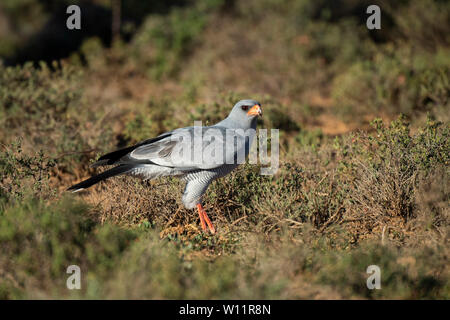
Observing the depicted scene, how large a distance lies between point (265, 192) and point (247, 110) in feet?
2.78

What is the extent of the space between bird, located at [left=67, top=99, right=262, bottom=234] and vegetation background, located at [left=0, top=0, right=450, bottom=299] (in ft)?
1.27

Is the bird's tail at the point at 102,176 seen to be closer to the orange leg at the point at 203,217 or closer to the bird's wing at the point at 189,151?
the bird's wing at the point at 189,151

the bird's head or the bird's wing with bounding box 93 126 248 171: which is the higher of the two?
the bird's head

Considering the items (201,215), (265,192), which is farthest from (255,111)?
(201,215)

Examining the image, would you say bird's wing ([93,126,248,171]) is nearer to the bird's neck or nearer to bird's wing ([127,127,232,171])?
bird's wing ([127,127,232,171])

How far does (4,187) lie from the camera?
468 centimetres

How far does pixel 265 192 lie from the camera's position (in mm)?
5059

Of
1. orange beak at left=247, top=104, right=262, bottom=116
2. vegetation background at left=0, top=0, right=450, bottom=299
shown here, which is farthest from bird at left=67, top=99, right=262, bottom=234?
vegetation background at left=0, top=0, right=450, bottom=299

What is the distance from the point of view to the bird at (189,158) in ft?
14.7

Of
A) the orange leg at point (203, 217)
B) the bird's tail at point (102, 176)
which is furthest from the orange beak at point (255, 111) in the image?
the bird's tail at point (102, 176)

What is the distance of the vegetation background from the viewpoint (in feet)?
11.5

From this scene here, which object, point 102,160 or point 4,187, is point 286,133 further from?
point 4,187
